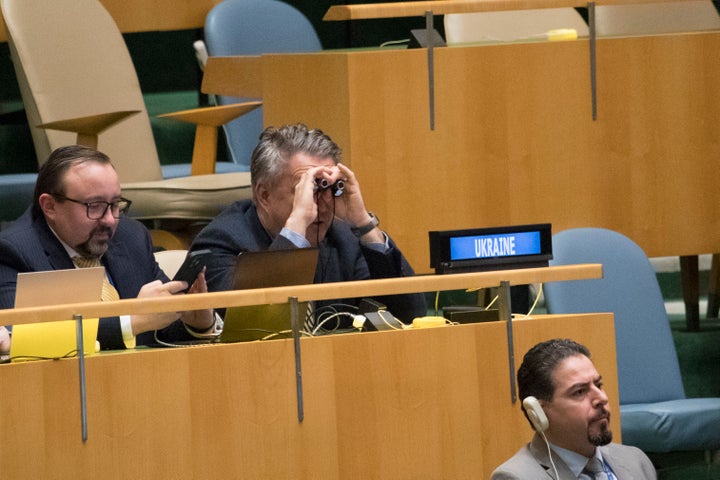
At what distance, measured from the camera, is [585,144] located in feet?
13.0

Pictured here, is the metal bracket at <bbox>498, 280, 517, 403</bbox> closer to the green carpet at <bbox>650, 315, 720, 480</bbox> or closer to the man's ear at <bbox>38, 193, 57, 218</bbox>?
the man's ear at <bbox>38, 193, 57, 218</bbox>

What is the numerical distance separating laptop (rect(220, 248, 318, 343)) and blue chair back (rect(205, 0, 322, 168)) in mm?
2271

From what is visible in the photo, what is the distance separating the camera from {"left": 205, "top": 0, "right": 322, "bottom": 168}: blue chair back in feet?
16.3

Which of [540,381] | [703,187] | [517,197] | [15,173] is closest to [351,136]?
[517,197]

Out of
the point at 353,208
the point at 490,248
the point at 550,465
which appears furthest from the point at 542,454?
the point at 353,208

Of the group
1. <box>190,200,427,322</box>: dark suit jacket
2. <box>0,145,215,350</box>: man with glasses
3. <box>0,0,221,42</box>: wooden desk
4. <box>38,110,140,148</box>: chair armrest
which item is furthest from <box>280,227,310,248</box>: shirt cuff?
<box>0,0,221,42</box>: wooden desk

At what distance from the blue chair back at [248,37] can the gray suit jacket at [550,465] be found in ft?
7.79

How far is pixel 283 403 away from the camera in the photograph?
2.54m

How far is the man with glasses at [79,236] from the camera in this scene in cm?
294

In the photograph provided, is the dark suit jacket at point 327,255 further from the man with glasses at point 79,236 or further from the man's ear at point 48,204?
the man's ear at point 48,204

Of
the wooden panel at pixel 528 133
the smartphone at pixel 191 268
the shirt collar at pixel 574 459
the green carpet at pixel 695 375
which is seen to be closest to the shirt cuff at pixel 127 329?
the smartphone at pixel 191 268

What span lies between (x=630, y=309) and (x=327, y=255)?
3.21 ft

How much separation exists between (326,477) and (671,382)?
1.49m

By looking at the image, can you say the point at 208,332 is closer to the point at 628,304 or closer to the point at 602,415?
the point at 602,415
